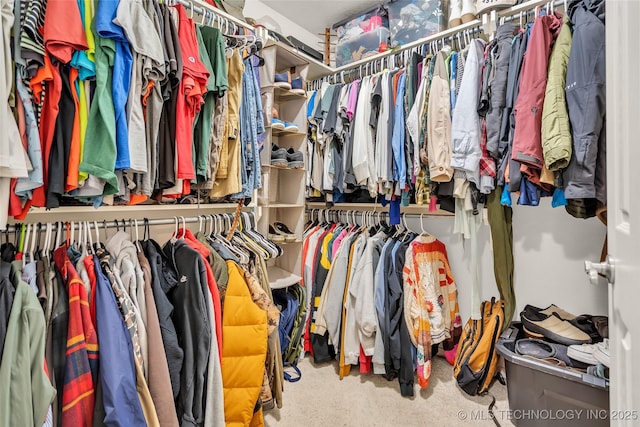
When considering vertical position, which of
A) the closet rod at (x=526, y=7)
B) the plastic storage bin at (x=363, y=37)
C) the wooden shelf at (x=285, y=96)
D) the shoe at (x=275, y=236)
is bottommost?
the shoe at (x=275, y=236)

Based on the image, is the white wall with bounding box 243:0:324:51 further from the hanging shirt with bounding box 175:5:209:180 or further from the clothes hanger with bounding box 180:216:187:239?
the clothes hanger with bounding box 180:216:187:239

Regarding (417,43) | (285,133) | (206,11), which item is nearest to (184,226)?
(285,133)

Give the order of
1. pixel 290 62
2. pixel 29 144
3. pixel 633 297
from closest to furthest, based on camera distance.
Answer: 1. pixel 633 297
2. pixel 29 144
3. pixel 290 62

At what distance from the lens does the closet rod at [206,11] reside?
1.47 m

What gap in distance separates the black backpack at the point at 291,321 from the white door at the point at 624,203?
1.44 metres

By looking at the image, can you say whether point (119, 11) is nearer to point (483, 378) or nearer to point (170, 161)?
point (170, 161)

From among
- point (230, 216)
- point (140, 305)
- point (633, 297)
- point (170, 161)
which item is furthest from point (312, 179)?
point (633, 297)

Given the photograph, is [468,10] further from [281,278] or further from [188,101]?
[281,278]

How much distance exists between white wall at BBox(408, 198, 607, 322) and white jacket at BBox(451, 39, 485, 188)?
630mm

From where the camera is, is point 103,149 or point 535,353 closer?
point 103,149

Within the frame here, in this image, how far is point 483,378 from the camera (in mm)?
1795

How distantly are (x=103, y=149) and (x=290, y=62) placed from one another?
146cm

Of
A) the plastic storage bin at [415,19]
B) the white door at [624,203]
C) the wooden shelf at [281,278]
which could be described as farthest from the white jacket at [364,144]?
the white door at [624,203]

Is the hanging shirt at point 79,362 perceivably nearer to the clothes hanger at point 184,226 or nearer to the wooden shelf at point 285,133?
the clothes hanger at point 184,226
